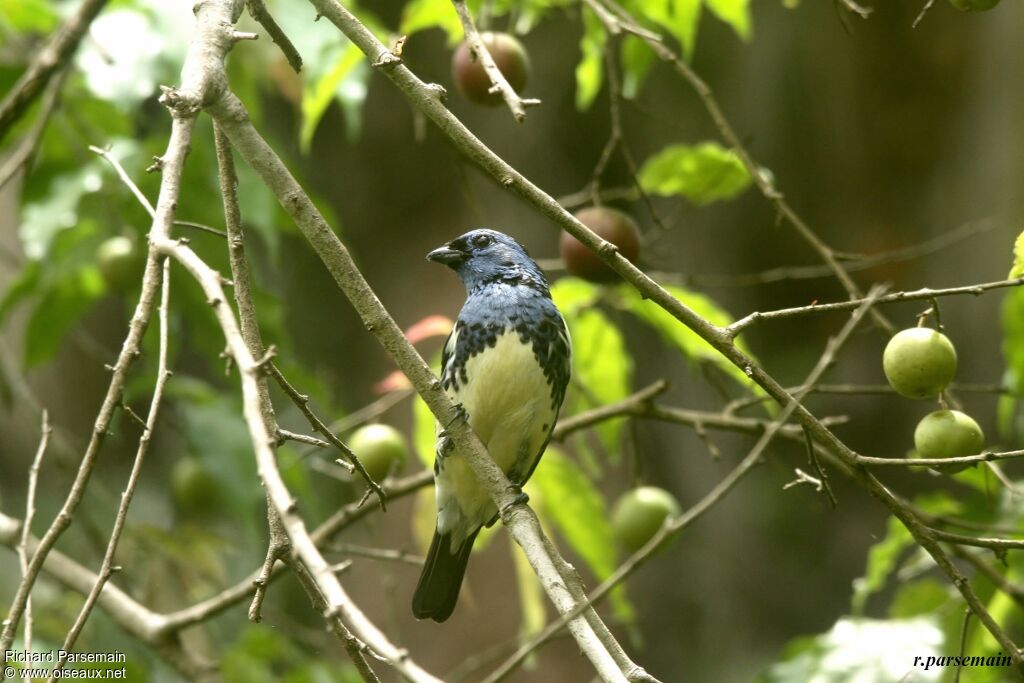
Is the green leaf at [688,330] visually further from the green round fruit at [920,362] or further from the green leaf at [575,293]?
the green round fruit at [920,362]

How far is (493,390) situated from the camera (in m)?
2.82

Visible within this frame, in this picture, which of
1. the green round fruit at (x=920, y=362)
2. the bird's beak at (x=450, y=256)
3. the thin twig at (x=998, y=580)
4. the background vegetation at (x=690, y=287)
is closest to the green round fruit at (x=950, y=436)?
the green round fruit at (x=920, y=362)

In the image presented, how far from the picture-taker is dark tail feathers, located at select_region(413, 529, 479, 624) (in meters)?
2.93

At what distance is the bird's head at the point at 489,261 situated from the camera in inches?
121

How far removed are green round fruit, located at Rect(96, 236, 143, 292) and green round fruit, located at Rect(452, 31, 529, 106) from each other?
1.20 metres

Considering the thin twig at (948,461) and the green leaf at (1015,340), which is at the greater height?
the green leaf at (1015,340)

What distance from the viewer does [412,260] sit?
222 inches

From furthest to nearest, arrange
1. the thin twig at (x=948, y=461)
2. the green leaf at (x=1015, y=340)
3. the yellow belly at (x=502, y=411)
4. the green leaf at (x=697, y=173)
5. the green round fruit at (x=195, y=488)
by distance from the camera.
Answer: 1. the green round fruit at (x=195, y=488)
2. the green leaf at (x=697, y=173)
3. the yellow belly at (x=502, y=411)
4. the green leaf at (x=1015, y=340)
5. the thin twig at (x=948, y=461)

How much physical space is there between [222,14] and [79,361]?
4.36 metres

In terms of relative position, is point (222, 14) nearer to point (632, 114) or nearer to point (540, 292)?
point (540, 292)

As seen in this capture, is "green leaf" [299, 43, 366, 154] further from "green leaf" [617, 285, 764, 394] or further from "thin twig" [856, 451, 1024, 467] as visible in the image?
"thin twig" [856, 451, 1024, 467]

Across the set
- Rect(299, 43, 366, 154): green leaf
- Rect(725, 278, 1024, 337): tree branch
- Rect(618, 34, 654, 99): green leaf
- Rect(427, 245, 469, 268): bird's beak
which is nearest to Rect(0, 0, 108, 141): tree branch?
Rect(299, 43, 366, 154): green leaf

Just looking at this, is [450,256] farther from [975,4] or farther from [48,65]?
[975,4]

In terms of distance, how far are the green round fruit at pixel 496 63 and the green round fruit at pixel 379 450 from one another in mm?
882
